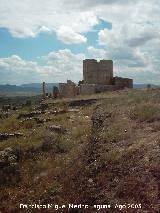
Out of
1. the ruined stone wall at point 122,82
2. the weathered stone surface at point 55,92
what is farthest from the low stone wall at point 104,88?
the weathered stone surface at point 55,92

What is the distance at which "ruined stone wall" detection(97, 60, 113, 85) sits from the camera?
37062mm

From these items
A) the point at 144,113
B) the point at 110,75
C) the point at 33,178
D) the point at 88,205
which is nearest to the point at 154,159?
the point at 88,205

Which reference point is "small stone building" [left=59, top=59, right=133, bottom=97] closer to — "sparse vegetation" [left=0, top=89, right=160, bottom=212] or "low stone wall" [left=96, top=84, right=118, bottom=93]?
"low stone wall" [left=96, top=84, right=118, bottom=93]

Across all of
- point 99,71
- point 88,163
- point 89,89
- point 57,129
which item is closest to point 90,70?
point 99,71

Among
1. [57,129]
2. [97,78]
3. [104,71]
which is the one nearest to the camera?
[57,129]

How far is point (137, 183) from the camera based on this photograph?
9.91 metres

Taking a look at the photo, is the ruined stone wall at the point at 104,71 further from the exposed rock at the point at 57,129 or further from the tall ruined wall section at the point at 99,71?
the exposed rock at the point at 57,129

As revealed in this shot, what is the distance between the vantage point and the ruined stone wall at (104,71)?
37.1 metres

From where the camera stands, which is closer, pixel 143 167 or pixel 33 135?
pixel 143 167

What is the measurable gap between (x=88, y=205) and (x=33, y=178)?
10.9 feet

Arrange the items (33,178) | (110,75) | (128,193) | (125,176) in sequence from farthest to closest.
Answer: (110,75)
(33,178)
(125,176)
(128,193)

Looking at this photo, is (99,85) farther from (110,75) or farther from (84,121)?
(84,121)

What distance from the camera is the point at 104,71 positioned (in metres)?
37.1

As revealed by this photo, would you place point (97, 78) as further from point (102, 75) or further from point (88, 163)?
point (88, 163)
